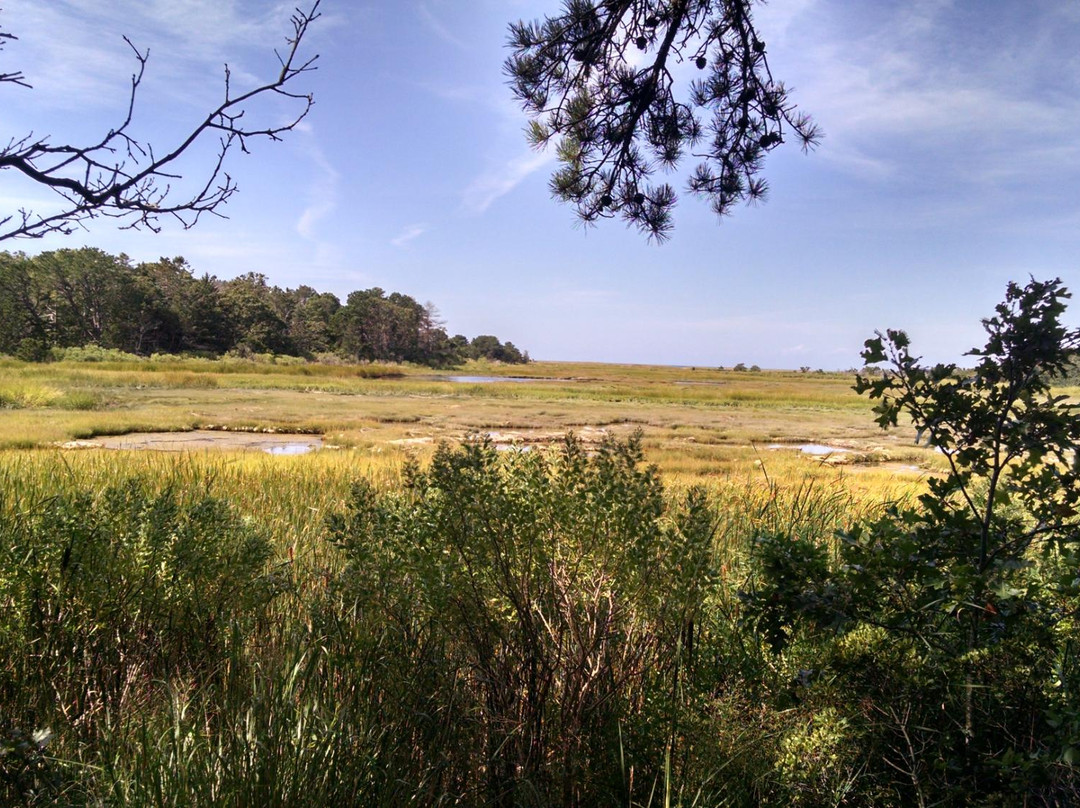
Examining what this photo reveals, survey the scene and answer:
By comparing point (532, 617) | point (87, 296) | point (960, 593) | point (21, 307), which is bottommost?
point (532, 617)

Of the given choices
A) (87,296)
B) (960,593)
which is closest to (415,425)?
(960,593)

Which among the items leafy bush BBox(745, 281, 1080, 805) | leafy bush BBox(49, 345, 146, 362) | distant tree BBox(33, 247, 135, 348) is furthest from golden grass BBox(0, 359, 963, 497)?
distant tree BBox(33, 247, 135, 348)

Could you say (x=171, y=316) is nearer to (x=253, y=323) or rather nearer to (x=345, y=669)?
(x=253, y=323)

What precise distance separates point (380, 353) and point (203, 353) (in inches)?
892

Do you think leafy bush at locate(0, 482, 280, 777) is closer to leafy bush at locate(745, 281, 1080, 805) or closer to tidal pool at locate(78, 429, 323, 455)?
leafy bush at locate(745, 281, 1080, 805)

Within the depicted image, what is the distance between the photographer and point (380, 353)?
78375 mm

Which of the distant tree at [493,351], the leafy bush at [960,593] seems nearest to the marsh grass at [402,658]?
the leafy bush at [960,593]

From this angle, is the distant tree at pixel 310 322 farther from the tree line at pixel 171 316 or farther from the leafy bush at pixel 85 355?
the leafy bush at pixel 85 355

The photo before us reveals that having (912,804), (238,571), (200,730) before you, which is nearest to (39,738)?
(200,730)

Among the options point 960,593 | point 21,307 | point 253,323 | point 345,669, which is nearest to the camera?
point 960,593

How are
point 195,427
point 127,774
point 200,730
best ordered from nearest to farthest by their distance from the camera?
point 127,774 < point 200,730 < point 195,427

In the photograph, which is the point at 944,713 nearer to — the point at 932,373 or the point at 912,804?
the point at 912,804

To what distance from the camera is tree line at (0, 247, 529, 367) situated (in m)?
49.5

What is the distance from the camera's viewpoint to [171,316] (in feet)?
193
